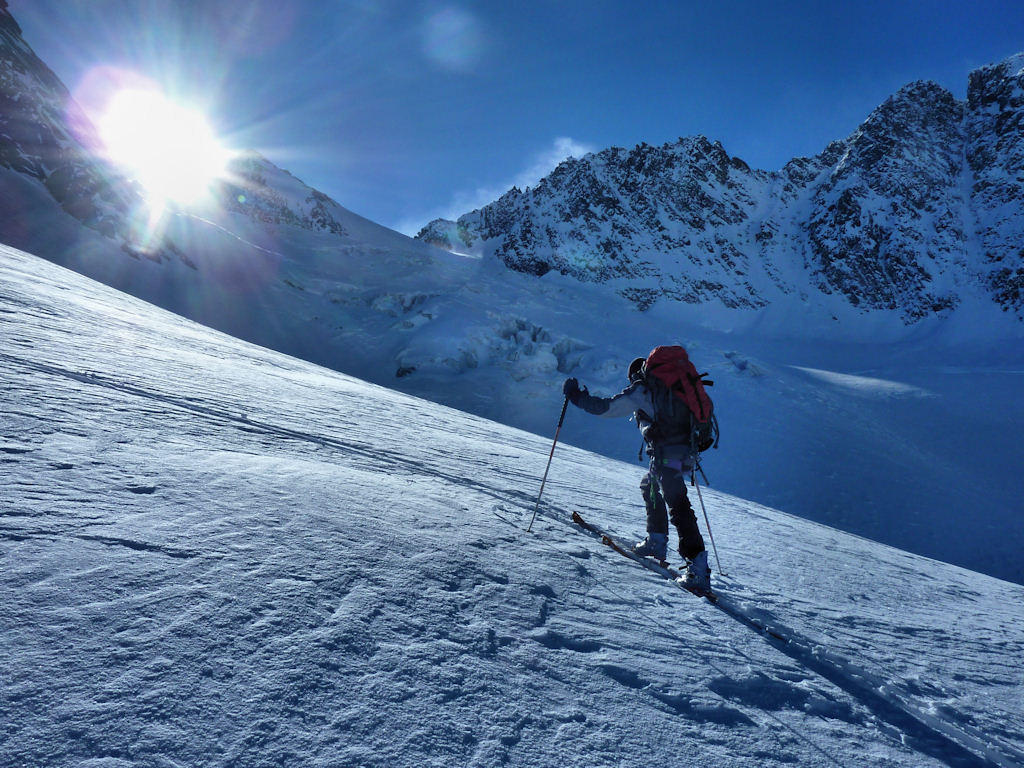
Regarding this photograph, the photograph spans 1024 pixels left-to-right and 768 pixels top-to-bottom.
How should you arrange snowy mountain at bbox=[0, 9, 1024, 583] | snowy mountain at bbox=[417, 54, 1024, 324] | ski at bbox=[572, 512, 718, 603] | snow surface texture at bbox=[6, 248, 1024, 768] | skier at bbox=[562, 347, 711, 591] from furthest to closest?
snowy mountain at bbox=[417, 54, 1024, 324] < snowy mountain at bbox=[0, 9, 1024, 583] < skier at bbox=[562, 347, 711, 591] < ski at bbox=[572, 512, 718, 603] < snow surface texture at bbox=[6, 248, 1024, 768]

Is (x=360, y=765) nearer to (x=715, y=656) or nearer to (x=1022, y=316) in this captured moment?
(x=715, y=656)

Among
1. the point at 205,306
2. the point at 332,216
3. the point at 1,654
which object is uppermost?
the point at 332,216

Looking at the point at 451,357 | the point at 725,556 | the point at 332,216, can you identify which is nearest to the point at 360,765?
the point at 725,556

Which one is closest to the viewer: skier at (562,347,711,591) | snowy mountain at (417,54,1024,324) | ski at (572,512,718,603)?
ski at (572,512,718,603)

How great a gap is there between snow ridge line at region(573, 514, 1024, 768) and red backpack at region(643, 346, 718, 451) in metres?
1.37

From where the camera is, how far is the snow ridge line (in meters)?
2.18

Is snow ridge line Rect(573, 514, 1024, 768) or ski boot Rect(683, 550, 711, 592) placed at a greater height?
ski boot Rect(683, 550, 711, 592)

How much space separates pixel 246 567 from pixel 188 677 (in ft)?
2.26

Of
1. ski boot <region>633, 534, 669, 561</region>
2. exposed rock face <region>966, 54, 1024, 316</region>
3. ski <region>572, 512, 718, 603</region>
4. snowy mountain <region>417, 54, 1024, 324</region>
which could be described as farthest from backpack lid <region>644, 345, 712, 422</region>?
exposed rock face <region>966, 54, 1024, 316</region>

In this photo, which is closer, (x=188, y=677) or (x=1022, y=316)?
(x=188, y=677)

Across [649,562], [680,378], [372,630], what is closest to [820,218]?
[680,378]

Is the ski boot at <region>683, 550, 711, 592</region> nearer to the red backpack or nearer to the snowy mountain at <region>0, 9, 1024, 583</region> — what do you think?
the red backpack

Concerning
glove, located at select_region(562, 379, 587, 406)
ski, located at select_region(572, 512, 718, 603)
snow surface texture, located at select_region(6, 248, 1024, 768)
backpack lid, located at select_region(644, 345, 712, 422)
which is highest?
backpack lid, located at select_region(644, 345, 712, 422)

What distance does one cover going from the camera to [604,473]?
885 centimetres
